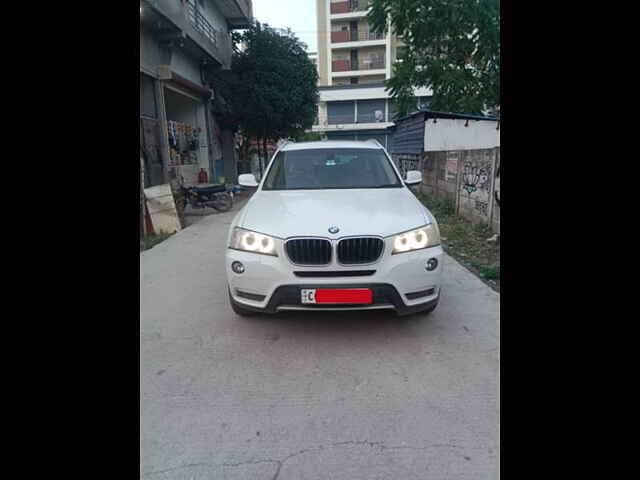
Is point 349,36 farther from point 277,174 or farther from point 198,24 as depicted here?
point 277,174

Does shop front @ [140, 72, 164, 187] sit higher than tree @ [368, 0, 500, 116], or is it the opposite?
tree @ [368, 0, 500, 116]

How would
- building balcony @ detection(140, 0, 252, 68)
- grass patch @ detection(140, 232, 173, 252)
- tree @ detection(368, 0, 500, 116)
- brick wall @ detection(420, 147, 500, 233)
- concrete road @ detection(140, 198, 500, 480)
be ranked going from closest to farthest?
1. concrete road @ detection(140, 198, 500, 480)
2. brick wall @ detection(420, 147, 500, 233)
3. grass patch @ detection(140, 232, 173, 252)
4. building balcony @ detection(140, 0, 252, 68)
5. tree @ detection(368, 0, 500, 116)

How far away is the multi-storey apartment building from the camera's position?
3569 centimetres

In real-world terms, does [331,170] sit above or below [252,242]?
above

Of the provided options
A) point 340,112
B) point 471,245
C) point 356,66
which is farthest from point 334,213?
point 356,66

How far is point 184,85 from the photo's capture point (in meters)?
12.5

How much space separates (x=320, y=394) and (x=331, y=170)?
2.36m

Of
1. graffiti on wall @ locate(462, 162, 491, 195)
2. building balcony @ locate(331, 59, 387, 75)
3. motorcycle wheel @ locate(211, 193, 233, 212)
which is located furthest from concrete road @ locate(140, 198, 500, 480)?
building balcony @ locate(331, 59, 387, 75)

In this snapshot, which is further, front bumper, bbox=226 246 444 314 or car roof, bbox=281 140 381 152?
car roof, bbox=281 140 381 152

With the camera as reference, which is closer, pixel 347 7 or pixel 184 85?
pixel 184 85

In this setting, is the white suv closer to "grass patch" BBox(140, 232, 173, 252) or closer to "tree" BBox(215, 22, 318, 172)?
"grass patch" BBox(140, 232, 173, 252)

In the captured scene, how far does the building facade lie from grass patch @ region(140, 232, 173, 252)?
282cm
